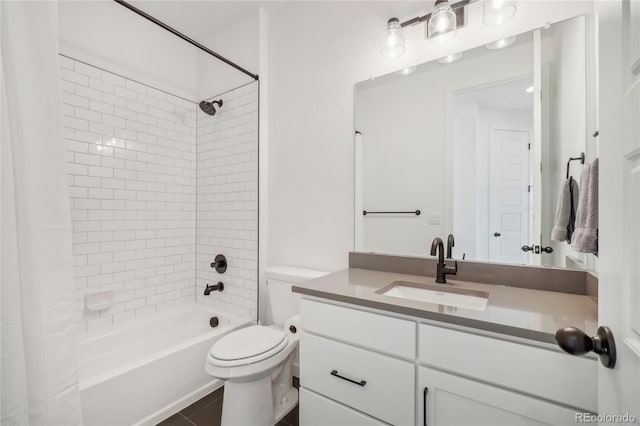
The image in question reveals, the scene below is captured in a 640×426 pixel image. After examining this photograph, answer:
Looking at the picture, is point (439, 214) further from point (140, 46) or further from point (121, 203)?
point (140, 46)

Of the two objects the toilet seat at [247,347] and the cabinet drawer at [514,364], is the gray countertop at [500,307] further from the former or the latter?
the toilet seat at [247,347]

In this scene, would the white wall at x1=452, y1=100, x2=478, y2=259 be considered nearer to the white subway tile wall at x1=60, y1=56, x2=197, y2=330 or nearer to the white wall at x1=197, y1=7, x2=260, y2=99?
the white wall at x1=197, y1=7, x2=260, y2=99

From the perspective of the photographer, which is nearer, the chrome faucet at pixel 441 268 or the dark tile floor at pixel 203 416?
the chrome faucet at pixel 441 268

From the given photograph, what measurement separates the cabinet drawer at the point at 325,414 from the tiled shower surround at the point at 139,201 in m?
1.02

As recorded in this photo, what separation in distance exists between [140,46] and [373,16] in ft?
6.00

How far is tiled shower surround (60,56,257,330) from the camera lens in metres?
1.98

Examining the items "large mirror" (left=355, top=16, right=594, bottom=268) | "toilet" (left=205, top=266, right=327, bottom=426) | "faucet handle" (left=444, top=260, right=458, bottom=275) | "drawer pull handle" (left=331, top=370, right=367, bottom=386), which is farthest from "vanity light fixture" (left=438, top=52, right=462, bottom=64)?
"toilet" (left=205, top=266, right=327, bottom=426)

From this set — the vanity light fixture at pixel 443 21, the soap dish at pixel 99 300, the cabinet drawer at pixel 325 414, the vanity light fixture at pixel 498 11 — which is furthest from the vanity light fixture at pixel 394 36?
the soap dish at pixel 99 300

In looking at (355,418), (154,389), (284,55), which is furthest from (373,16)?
(154,389)

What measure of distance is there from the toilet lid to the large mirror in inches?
28.4

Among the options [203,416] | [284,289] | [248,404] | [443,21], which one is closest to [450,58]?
[443,21]

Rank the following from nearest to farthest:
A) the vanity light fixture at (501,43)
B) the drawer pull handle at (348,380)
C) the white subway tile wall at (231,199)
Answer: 1. the drawer pull handle at (348,380)
2. the vanity light fixture at (501,43)
3. the white subway tile wall at (231,199)

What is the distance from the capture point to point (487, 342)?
2.92 ft

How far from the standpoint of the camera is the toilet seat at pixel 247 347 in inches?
54.9
